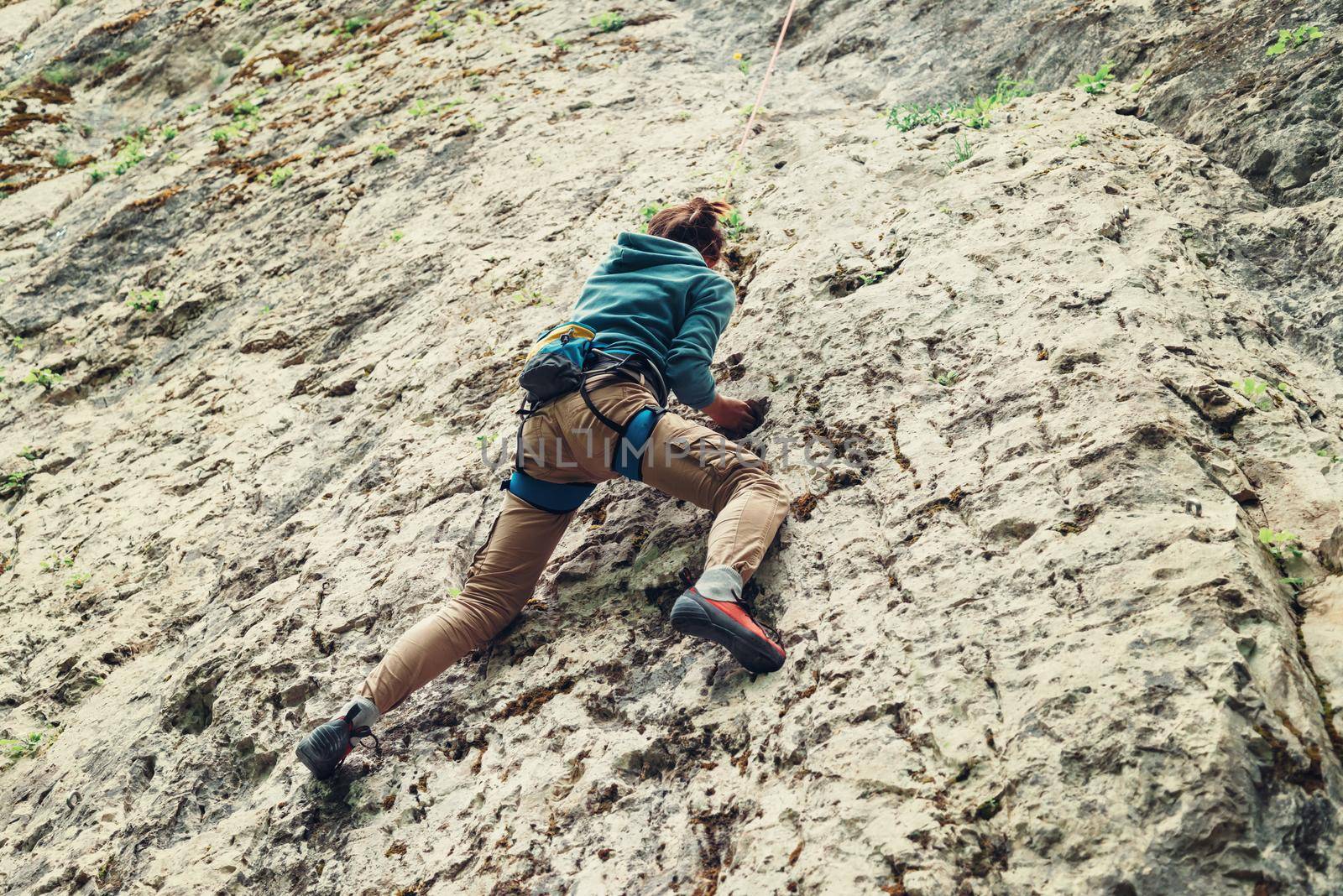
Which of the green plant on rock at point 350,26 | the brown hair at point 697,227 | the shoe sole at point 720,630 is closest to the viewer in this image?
the shoe sole at point 720,630

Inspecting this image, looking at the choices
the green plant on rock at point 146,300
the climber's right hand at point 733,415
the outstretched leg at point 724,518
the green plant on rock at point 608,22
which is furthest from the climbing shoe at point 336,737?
the green plant on rock at point 608,22

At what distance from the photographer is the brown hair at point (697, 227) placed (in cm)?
558

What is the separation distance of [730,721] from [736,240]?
421 cm

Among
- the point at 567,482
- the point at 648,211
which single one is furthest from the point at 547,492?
the point at 648,211

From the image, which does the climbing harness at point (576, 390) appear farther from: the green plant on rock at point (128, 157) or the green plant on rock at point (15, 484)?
the green plant on rock at point (128, 157)

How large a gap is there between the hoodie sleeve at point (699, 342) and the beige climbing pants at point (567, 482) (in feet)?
0.91

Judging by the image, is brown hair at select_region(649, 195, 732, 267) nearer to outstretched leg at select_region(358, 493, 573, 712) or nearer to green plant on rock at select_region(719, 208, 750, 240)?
green plant on rock at select_region(719, 208, 750, 240)

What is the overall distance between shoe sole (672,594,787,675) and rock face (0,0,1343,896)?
0.19 meters

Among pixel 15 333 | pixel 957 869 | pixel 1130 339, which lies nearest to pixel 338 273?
pixel 15 333

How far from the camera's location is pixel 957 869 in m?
2.97

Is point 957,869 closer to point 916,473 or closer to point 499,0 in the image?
point 916,473

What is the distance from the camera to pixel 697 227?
559 centimetres

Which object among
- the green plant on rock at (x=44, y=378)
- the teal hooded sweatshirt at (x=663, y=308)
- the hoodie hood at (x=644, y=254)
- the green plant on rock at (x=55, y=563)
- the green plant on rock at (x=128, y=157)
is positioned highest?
the green plant on rock at (x=128, y=157)

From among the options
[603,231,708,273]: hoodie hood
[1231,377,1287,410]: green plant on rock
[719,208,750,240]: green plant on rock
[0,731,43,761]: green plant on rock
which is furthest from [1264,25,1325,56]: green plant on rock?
[0,731,43,761]: green plant on rock
